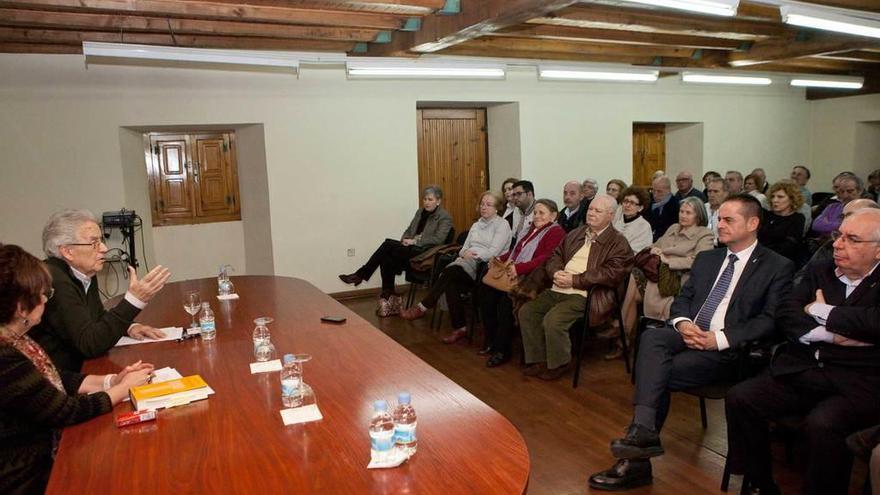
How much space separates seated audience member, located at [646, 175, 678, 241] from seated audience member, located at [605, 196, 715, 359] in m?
1.71

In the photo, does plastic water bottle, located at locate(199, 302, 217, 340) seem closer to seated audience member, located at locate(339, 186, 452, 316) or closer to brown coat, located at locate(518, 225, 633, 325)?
brown coat, located at locate(518, 225, 633, 325)

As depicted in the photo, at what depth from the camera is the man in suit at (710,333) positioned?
2801 millimetres

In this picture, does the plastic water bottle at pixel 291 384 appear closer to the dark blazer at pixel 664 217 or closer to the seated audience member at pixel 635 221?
the seated audience member at pixel 635 221

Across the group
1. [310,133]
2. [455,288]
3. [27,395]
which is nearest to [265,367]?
[27,395]

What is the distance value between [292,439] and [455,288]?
143 inches

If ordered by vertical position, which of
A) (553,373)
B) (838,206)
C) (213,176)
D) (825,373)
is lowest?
(553,373)

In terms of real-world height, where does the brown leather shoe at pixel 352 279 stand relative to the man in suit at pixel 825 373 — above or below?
below

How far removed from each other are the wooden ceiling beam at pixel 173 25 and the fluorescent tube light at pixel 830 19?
3229 millimetres

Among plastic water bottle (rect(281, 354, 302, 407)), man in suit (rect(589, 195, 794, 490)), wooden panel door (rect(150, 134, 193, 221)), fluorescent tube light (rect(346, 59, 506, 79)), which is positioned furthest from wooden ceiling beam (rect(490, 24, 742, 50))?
plastic water bottle (rect(281, 354, 302, 407))

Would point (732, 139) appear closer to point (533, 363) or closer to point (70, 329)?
point (533, 363)

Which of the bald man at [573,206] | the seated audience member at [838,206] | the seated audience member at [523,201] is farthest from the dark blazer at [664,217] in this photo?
the seated audience member at [838,206]

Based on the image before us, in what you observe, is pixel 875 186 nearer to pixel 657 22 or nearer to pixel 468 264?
pixel 657 22

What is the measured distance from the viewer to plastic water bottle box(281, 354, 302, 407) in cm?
198

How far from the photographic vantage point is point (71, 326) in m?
2.49
